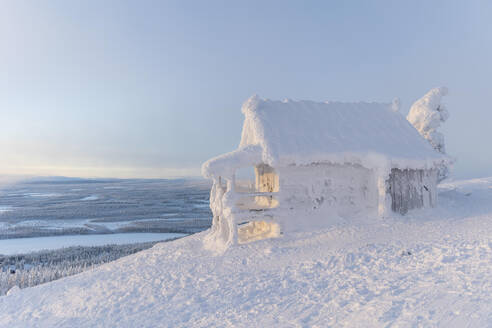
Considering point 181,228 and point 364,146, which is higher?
point 364,146

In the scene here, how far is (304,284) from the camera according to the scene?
8914 mm

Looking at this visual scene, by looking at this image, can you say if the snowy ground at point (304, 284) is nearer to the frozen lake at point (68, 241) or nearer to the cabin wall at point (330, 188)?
the cabin wall at point (330, 188)

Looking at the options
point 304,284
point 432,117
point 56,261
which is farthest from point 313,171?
point 56,261

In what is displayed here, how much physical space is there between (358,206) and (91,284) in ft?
38.6

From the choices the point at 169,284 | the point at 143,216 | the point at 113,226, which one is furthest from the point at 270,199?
the point at 143,216

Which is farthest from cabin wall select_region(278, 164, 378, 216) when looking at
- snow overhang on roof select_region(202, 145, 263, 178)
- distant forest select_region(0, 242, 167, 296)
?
distant forest select_region(0, 242, 167, 296)

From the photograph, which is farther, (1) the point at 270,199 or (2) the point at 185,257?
(1) the point at 270,199

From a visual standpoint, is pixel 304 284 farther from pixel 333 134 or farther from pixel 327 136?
pixel 333 134

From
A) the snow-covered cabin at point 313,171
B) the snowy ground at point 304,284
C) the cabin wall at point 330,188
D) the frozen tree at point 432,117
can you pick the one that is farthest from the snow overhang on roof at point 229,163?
the frozen tree at point 432,117

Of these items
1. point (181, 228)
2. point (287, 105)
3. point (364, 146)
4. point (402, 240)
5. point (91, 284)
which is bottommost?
point (181, 228)

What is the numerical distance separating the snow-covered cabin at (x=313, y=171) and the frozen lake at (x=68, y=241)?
88.5 ft

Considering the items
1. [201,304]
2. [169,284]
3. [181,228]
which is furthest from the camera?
[181,228]

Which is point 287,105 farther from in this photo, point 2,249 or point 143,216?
point 143,216

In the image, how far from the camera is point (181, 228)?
45.7m
